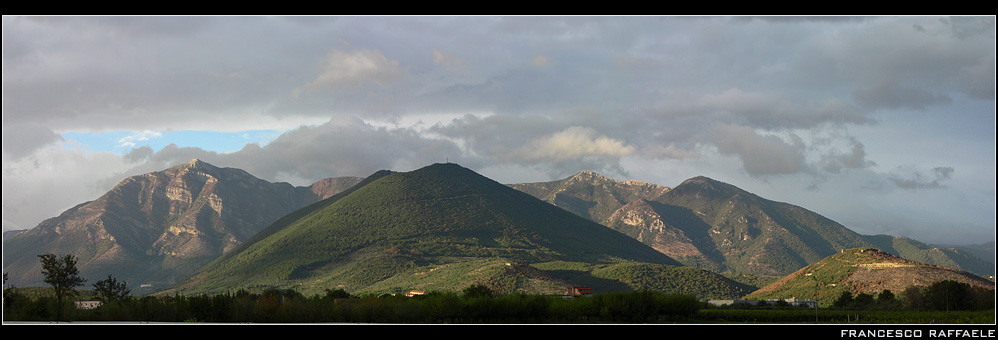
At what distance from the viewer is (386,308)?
216 feet

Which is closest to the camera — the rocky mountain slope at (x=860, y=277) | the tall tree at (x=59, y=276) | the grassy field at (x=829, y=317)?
the tall tree at (x=59, y=276)

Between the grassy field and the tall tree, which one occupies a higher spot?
the tall tree

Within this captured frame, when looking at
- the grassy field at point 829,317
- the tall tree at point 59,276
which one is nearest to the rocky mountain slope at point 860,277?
the grassy field at point 829,317

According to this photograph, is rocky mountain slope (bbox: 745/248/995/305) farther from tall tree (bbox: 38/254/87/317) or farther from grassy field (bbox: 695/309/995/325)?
tall tree (bbox: 38/254/87/317)

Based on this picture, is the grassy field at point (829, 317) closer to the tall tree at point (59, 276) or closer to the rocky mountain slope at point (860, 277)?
the rocky mountain slope at point (860, 277)

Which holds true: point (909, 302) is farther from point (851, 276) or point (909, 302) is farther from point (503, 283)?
point (503, 283)

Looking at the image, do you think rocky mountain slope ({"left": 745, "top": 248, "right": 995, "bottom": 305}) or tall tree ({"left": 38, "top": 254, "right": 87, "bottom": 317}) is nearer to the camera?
tall tree ({"left": 38, "top": 254, "right": 87, "bottom": 317})

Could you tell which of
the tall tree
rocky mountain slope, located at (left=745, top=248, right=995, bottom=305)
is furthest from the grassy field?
the tall tree

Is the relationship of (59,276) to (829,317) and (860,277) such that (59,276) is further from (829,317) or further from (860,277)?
(860,277)

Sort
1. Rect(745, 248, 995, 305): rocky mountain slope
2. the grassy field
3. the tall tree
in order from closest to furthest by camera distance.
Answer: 1. the tall tree
2. the grassy field
3. Rect(745, 248, 995, 305): rocky mountain slope

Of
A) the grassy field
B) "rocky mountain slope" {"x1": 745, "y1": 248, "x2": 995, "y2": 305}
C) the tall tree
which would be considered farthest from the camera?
"rocky mountain slope" {"x1": 745, "y1": 248, "x2": 995, "y2": 305}

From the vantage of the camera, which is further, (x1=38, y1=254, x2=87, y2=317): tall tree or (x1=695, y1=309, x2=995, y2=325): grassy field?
(x1=695, y1=309, x2=995, y2=325): grassy field

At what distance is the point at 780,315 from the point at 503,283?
70.8m
